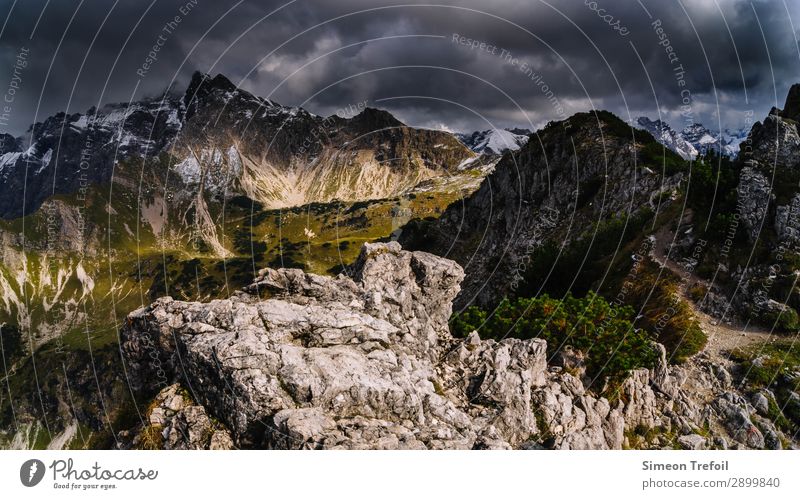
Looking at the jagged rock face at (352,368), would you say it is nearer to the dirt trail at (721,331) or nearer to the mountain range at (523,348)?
the mountain range at (523,348)

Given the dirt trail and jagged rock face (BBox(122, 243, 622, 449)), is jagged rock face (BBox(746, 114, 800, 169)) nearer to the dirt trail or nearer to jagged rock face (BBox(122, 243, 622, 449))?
the dirt trail

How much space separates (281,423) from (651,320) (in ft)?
128

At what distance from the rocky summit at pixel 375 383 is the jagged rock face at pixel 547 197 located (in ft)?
152

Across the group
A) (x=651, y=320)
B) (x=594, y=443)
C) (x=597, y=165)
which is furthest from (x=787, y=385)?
(x=597, y=165)

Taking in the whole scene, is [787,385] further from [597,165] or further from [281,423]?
[597,165]

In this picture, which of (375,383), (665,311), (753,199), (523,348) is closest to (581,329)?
(523,348)

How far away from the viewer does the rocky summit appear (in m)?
22.5

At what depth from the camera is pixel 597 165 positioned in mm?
100562

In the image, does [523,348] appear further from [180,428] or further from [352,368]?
[180,428]

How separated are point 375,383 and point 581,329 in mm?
21399

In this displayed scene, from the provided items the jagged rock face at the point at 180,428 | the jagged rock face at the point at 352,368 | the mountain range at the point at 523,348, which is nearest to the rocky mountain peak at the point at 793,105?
the mountain range at the point at 523,348

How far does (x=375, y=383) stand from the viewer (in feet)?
79.3

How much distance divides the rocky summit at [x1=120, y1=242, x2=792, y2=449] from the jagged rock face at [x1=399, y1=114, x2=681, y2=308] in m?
46.4

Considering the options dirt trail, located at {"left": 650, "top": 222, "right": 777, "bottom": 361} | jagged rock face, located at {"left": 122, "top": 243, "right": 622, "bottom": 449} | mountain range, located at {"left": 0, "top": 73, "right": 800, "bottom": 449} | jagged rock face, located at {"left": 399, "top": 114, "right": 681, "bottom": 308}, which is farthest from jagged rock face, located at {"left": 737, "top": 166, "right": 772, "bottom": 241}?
jagged rock face, located at {"left": 122, "top": 243, "right": 622, "bottom": 449}
